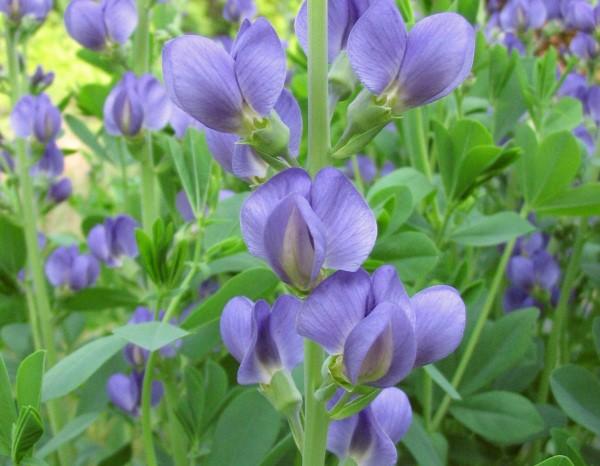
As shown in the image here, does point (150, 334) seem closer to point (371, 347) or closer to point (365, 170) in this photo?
point (371, 347)

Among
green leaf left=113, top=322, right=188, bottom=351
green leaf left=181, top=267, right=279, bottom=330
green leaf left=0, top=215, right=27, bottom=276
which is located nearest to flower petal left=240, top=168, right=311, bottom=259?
green leaf left=113, top=322, right=188, bottom=351

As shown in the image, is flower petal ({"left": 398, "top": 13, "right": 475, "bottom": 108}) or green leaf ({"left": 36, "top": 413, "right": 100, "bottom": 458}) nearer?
flower petal ({"left": 398, "top": 13, "right": 475, "bottom": 108})

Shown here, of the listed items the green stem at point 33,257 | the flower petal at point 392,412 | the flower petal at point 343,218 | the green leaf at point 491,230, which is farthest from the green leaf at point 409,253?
the green stem at point 33,257

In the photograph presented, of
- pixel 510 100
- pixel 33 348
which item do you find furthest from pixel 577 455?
pixel 33 348

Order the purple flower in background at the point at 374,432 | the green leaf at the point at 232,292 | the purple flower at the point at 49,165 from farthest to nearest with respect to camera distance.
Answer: the purple flower at the point at 49,165
the green leaf at the point at 232,292
the purple flower in background at the point at 374,432

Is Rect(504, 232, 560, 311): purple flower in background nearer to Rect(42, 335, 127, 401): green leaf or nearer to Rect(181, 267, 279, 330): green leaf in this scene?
Rect(181, 267, 279, 330): green leaf

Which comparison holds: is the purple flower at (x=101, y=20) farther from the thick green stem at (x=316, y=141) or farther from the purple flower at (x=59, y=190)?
the thick green stem at (x=316, y=141)

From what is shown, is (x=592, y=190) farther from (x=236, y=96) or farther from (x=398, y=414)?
(x=236, y=96)
